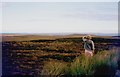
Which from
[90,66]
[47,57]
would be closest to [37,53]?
[47,57]

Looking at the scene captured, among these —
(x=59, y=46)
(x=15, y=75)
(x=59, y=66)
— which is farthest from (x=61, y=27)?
(x=15, y=75)

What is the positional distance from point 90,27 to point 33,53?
2.75 feet

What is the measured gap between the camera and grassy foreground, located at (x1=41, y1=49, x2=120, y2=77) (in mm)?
4281

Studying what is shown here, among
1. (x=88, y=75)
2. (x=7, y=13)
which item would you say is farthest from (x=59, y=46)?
(x=7, y=13)

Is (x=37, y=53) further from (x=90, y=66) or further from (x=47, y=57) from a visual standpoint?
(x=90, y=66)

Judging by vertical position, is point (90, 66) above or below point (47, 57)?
below

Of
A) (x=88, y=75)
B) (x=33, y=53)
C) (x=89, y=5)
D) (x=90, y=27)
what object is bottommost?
(x=88, y=75)

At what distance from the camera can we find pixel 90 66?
4.31m

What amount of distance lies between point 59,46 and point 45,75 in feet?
1.41

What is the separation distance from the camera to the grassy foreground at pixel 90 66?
428 centimetres

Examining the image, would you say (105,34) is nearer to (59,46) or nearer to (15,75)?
(59,46)

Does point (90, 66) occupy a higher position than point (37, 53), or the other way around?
point (37, 53)

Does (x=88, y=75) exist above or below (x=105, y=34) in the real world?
below

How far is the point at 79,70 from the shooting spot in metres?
4.30
